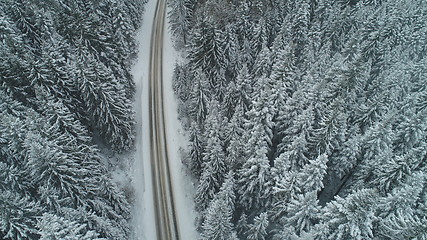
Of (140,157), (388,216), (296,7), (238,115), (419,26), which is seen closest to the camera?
(388,216)

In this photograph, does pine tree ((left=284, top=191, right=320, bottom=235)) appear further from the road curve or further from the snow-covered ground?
the road curve

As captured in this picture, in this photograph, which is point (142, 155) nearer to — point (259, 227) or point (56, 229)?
point (259, 227)

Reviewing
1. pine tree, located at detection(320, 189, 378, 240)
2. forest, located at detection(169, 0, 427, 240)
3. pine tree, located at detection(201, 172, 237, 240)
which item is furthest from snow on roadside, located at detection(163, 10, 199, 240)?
pine tree, located at detection(320, 189, 378, 240)

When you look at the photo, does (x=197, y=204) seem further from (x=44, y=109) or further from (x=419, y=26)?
(x=419, y=26)

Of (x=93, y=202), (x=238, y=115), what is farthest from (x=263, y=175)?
(x=93, y=202)

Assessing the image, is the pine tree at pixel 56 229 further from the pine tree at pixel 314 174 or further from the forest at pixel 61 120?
the pine tree at pixel 314 174
